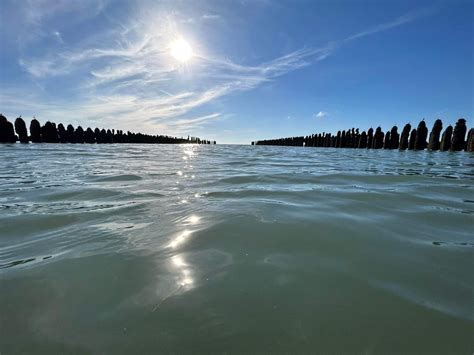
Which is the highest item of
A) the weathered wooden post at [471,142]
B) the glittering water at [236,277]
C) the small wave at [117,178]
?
the weathered wooden post at [471,142]

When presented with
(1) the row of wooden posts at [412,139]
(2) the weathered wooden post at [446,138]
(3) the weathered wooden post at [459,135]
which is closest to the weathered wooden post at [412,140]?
(1) the row of wooden posts at [412,139]

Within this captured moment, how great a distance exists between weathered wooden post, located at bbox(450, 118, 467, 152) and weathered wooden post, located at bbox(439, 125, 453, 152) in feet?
1.89

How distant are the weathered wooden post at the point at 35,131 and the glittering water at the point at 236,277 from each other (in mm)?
30545

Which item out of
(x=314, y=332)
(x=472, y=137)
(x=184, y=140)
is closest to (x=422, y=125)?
(x=472, y=137)

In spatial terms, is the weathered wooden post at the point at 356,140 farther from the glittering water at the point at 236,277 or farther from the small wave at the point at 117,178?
the small wave at the point at 117,178

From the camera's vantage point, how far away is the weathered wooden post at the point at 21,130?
84.6ft

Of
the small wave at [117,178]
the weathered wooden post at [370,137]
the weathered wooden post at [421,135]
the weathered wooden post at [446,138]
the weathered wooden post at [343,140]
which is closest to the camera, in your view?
the small wave at [117,178]

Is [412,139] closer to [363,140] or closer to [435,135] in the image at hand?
[435,135]

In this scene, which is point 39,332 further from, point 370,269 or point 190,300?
point 370,269

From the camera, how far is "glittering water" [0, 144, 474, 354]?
1.27 m

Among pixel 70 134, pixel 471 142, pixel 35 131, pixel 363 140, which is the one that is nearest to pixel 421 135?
pixel 471 142

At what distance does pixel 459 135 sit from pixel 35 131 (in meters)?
38.8

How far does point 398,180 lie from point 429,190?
1049mm


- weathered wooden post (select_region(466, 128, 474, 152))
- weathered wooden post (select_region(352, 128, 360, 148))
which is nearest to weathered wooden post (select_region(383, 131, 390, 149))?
weathered wooden post (select_region(352, 128, 360, 148))
